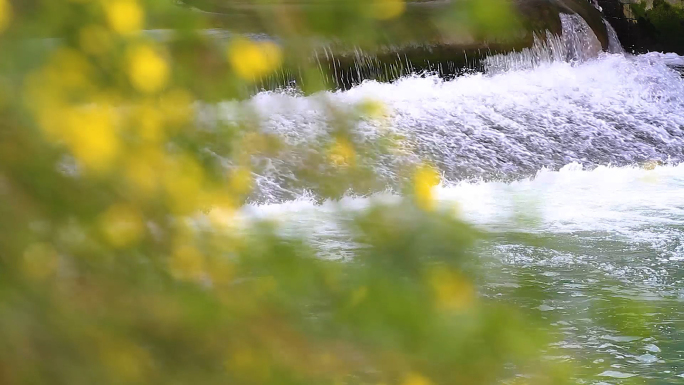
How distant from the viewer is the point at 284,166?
1023mm

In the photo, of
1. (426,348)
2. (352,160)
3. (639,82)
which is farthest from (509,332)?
(639,82)

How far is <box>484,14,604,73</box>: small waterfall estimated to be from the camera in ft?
30.1

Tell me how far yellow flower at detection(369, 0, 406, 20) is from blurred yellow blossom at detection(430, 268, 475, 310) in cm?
24

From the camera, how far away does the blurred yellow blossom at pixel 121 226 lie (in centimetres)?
83

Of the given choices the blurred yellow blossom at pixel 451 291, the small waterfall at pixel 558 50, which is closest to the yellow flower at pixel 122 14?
the blurred yellow blossom at pixel 451 291

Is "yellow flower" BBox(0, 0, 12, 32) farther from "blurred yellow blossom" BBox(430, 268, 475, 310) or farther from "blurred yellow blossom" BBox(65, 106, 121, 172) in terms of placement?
"blurred yellow blossom" BBox(430, 268, 475, 310)

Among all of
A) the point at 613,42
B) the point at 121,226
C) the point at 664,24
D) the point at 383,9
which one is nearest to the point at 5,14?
the point at 121,226

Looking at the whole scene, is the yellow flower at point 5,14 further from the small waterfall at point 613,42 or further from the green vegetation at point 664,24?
the green vegetation at point 664,24

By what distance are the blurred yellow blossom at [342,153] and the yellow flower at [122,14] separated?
0.23 meters

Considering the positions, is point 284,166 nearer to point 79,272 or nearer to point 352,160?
point 352,160

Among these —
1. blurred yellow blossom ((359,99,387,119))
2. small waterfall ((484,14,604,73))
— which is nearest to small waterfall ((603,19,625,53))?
small waterfall ((484,14,604,73))

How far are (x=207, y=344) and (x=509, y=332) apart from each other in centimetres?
25

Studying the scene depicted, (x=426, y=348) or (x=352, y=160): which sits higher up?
Answer: (x=352, y=160)

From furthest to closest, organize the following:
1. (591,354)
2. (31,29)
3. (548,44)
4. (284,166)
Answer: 1. (548,44)
2. (591,354)
3. (284,166)
4. (31,29)
